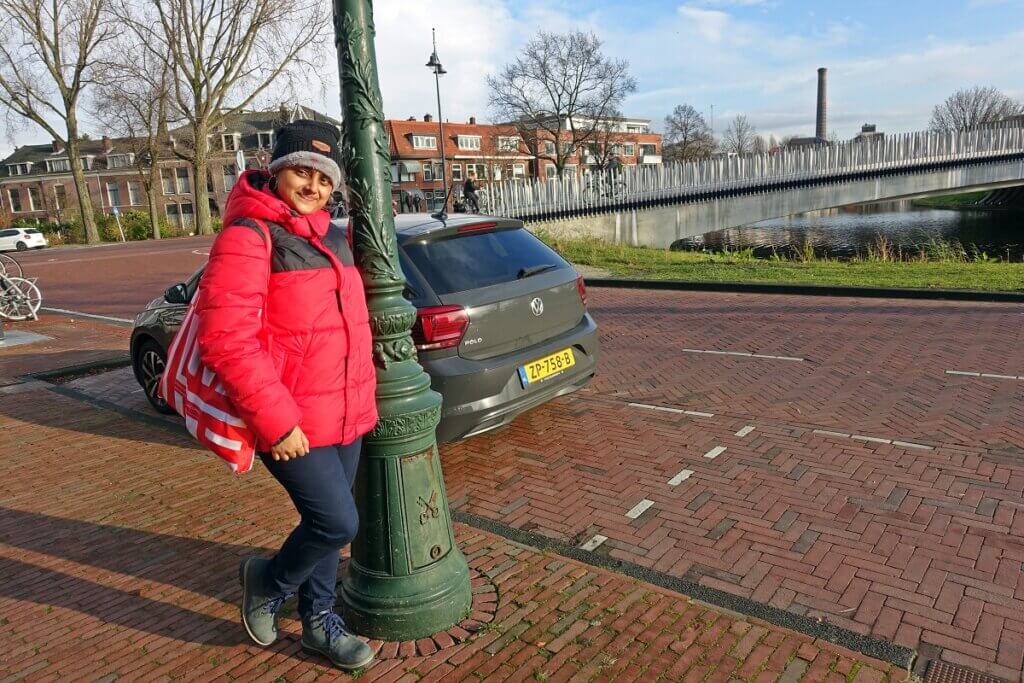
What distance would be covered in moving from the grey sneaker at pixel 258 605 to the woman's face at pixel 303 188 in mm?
1298

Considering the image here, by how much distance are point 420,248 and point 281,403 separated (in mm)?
2419

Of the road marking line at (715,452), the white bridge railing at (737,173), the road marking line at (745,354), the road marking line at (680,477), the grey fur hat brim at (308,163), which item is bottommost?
the road marking line at (680,477)

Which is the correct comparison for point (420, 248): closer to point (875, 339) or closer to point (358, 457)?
point (358, 457)

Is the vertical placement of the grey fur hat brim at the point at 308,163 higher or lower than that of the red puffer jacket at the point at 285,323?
higher

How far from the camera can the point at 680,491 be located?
403cm

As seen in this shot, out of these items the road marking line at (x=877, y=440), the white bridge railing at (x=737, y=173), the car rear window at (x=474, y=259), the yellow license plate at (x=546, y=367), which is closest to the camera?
the car rear window at (x=474, y=259)

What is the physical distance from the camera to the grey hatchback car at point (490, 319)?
4.16 m

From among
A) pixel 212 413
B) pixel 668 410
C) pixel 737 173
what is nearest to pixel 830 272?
pixel 668 410

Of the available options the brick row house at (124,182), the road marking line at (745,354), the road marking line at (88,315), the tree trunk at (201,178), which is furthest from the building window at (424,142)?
the road marking line at (745,354)

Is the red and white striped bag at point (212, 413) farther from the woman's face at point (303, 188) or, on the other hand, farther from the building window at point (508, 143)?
the building window at point (508, 143)

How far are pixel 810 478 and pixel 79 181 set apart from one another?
4185cm

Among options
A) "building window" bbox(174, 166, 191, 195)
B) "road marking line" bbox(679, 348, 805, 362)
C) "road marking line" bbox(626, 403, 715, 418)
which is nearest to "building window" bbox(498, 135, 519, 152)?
"building window" bbox(174, 166, 191, 195)

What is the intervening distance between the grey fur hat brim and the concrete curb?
9628 mm

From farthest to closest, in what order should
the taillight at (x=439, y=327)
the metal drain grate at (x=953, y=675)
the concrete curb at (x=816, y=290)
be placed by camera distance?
the concrete curb at (x=816, y=290)
the taillight at (x=439, y=327)
the metal drain grate at (x=953, y=675)
